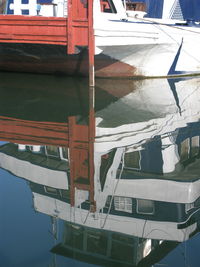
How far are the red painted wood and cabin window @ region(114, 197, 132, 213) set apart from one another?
6.91 meters

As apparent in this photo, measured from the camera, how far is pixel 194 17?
51.7ft

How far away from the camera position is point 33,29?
11.1 metres

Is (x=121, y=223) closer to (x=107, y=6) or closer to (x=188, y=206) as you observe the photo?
(x=188, y=206)

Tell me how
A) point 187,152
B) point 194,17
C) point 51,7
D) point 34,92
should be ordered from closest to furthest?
point 187,152 → point 34,92 → point 51,7 → point 194,17

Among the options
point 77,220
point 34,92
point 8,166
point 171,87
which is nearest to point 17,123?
point 8,166

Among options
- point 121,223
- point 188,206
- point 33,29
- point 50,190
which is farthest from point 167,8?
point 121,223

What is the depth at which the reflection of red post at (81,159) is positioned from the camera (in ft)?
17.5

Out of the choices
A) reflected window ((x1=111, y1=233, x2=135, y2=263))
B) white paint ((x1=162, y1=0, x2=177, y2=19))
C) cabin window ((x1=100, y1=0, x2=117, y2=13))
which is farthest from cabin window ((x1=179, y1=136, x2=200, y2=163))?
white paint ((x1=162, y1=0, x2=177, y2=19))

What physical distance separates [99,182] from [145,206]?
960mm

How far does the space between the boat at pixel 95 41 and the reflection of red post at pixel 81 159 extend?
157 inches

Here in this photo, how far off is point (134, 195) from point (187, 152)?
203cm

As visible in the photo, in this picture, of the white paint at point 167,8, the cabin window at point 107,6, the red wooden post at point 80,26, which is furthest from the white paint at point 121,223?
the white paint at point 167,8

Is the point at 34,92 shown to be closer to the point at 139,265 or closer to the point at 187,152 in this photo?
the point at 187,152

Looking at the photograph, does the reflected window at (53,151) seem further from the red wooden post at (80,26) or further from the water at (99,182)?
the red wooden post at (80,26)
